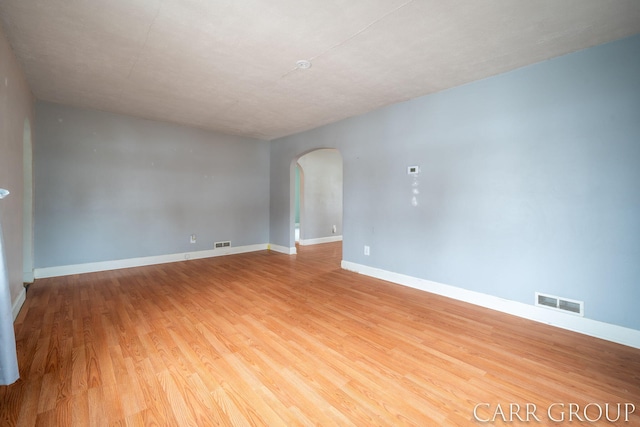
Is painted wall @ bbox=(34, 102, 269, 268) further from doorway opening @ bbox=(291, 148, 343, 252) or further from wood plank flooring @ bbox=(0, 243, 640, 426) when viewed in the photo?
doorway opening @ bbox=(291, 148, 343, 252)

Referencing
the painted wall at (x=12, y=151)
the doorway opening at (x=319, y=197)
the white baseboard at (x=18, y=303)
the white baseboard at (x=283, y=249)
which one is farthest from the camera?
the doorway opening at (x=319, y=197)

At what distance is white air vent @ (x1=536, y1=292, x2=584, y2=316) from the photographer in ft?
8.34

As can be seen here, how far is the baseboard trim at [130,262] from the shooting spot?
162 inches

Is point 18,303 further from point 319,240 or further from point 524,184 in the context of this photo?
A: point 319,240

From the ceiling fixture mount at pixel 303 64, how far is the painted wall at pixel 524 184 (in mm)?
1669

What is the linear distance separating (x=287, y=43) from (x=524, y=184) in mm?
2731

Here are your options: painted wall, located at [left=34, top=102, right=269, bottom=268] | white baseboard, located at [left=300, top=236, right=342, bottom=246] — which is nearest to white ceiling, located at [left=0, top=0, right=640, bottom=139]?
painted wall, located at [left=34, top=102, right=269, bottom=268]

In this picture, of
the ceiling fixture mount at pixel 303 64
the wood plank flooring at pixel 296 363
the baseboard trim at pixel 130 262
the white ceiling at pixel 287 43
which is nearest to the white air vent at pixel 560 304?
the wood plank flooring at pixel 296 363

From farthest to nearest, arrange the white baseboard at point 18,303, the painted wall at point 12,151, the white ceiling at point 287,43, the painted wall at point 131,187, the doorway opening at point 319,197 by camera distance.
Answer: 1. the doorway opening at point 319,197
2. the painted wall at point 131,187
3. the white baseboard at point 18,303
4. the painted wall at point 12,151
5. the white ceiling at point 287,43

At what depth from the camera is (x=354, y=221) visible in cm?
464

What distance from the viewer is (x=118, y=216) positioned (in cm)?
464

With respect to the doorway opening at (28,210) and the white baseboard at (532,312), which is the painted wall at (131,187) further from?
the white baseboard at (532,312)

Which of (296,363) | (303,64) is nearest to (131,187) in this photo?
(303,64)

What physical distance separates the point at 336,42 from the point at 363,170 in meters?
2.27
